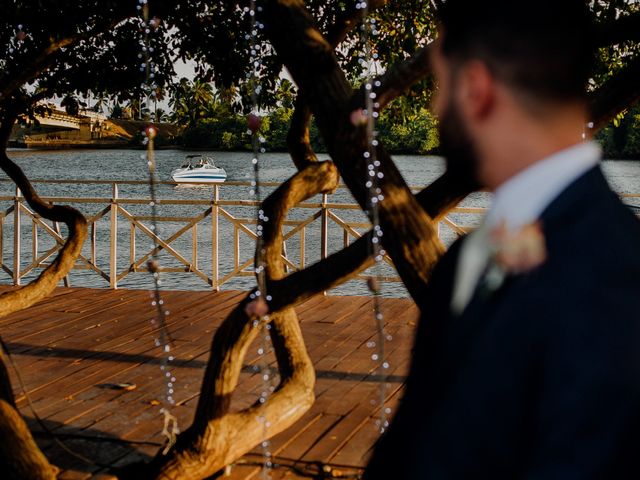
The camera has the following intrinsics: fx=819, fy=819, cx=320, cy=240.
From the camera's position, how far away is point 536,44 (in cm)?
96

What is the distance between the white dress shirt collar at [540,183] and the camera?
3.08ft

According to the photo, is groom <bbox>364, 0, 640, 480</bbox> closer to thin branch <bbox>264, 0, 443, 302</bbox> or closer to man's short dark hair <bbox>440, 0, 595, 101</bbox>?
man's short dark hair <bbox>440, 0, 595, 101</bbox>

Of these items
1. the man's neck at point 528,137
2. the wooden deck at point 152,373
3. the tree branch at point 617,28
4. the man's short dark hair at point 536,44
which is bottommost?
the wooden deck at point 152,373

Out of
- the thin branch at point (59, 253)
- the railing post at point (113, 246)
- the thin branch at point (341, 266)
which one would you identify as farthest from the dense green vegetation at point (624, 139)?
the thin branch at point (341, 266)

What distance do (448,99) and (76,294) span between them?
30.5 ft

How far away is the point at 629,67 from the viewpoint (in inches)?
133

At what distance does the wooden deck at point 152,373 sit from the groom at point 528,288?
3.51 meters

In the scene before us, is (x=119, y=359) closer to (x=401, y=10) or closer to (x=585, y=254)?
(x=401, y=10)

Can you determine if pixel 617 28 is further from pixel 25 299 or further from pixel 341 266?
pixel 25 299

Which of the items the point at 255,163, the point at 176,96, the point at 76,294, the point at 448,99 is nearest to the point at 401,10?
the point at 176,96

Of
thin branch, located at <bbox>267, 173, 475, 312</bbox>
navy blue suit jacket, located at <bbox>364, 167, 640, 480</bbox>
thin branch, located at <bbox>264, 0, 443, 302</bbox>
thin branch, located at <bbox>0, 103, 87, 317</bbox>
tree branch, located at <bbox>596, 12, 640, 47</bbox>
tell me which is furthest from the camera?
thin branch, located at <bbox>0, 103, 87, 317</bbox>

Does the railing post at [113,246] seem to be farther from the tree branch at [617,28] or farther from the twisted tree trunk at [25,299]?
the tree branch at [617,28]

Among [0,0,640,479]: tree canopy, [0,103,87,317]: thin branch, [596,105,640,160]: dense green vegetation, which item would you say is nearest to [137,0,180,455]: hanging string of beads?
[0,0,640,479]: tree canopy

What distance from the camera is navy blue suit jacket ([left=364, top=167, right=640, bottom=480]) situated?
0.83 m
